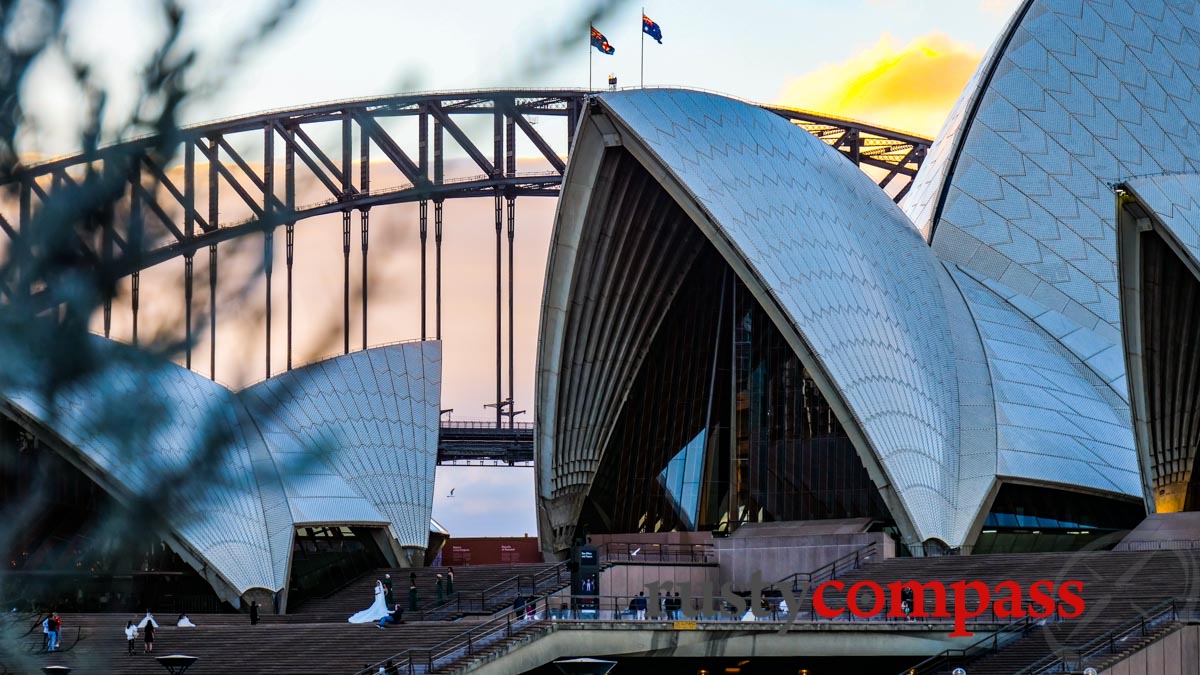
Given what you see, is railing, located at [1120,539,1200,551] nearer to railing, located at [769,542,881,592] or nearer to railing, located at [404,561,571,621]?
railing, located at [769,542,881,592]

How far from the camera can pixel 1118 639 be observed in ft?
103

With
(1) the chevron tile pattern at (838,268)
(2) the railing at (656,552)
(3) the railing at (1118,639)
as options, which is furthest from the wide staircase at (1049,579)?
(2) the railing at (656,552)

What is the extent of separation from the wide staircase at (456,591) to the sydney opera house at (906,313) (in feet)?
24.1

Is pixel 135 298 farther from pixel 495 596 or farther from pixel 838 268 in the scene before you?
pixel 838 268

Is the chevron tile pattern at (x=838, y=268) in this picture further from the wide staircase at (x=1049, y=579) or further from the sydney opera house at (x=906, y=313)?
the wide staircase at (x=1049, y=579)

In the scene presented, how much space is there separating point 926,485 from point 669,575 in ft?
26.4

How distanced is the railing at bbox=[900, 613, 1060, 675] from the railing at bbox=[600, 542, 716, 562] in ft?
46.3

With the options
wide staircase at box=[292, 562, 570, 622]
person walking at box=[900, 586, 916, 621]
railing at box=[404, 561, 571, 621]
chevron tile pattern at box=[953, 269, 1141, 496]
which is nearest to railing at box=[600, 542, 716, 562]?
wide staircase at box=[292, 562, 570, 622]

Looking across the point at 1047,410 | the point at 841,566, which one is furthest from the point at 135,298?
the point at 1047,410

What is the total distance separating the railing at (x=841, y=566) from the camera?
4616cm

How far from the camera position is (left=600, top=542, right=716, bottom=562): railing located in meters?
49.1

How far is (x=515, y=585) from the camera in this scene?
45.0 metres

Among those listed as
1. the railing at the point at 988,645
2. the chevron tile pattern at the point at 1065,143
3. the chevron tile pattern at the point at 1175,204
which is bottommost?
the railing at the point at 988,645

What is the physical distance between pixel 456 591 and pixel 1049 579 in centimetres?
1715
